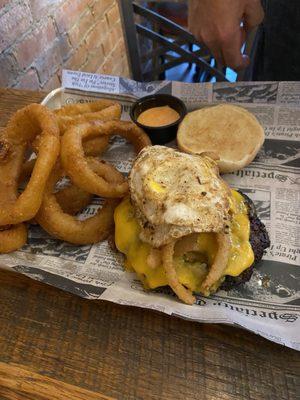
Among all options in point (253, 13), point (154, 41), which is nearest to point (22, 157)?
point (253, 13)

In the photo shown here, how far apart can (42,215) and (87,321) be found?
1.23 feet

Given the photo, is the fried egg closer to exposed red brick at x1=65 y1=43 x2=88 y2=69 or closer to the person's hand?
the person's hand

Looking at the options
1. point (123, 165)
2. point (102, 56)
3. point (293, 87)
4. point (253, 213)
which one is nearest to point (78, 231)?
point (123, 165)

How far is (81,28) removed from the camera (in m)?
2.45

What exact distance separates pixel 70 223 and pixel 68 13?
1.56 meters

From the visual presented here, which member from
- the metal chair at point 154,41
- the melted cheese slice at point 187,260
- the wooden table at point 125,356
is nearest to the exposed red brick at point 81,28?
the metal chair at point 154,41

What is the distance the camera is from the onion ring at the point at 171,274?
105 centimetres

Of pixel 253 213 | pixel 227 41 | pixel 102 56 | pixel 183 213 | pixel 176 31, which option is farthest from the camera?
pixel 102 56

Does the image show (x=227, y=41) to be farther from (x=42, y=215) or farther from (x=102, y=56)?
(x=102, y=56)

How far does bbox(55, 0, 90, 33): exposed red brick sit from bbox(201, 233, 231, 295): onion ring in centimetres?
173

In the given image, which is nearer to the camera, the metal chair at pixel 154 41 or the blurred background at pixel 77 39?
the blurred background at pixel 77 39

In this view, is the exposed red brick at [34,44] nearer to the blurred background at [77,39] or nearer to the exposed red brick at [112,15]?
the blurred background at [77,39]

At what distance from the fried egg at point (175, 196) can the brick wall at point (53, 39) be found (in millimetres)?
1102

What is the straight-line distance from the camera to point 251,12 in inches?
57.8
